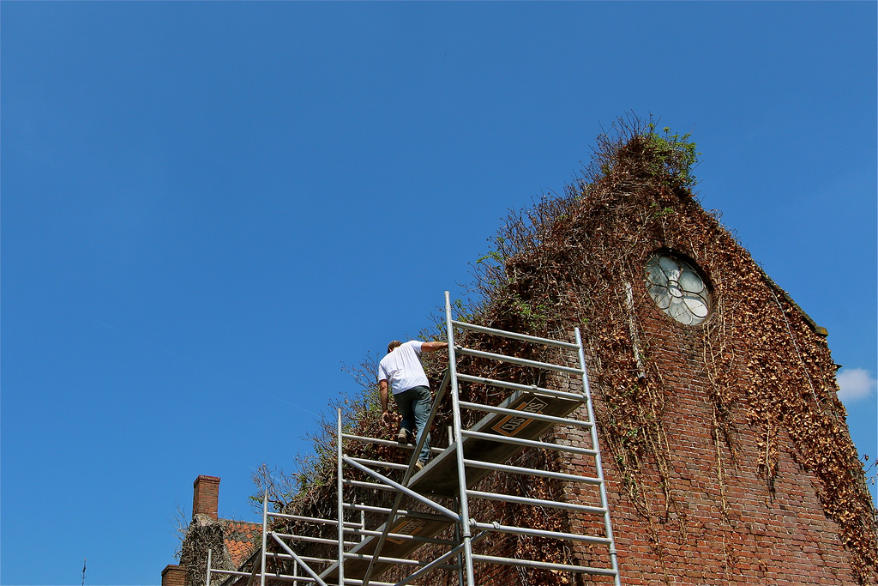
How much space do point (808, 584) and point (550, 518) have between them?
3.36m

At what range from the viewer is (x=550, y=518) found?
830 centimetres

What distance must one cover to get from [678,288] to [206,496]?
1385cm

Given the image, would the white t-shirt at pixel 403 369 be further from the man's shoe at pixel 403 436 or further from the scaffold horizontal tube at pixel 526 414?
the scaffold horizontal tube at pixel 526 414

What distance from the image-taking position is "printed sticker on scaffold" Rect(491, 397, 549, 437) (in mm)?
7063

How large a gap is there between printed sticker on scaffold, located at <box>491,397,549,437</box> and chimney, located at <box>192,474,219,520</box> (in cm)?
1442

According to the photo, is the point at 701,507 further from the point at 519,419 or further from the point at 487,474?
the point at 519,419

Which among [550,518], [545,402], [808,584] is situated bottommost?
[808,584]

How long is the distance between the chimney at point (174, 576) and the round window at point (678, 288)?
13665 millimetres

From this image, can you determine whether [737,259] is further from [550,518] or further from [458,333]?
[550,518]

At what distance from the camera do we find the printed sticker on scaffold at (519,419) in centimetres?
706

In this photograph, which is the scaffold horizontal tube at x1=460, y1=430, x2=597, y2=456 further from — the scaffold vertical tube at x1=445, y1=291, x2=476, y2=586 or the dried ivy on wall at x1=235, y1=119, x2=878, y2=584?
the dried ivy on wall at x1=235, y1=119, x2=878, y2=584

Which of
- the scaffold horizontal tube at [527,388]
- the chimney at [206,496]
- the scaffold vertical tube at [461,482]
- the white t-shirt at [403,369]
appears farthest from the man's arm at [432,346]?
the chimney at [206,496]

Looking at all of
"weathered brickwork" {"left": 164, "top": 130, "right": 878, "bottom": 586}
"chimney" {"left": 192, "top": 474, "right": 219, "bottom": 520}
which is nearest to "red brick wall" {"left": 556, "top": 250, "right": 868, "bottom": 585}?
"weathered brickwork" {"left": 164, "top": 130, "right": 878, "bottom": 586}

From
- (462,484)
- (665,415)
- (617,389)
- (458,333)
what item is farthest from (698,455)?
(462,484)
